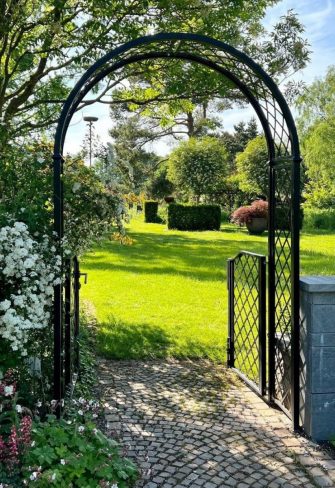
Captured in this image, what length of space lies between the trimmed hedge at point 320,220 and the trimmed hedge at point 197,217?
406 cm

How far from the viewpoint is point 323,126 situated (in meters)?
24.9

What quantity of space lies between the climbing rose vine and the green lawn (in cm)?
154

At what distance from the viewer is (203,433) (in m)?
3.24

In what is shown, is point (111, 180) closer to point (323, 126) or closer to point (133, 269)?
point (133, 269)

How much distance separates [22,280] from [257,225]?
48.1ft

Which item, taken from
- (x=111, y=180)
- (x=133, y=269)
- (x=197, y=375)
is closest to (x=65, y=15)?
(x=111, y=180)

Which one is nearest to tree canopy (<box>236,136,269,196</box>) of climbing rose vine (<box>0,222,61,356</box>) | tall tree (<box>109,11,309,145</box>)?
tall tree (<box>109,11,309,145</box>)

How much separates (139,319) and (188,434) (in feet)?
10.1

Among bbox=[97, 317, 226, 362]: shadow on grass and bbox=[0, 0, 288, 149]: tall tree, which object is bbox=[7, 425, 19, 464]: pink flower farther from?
bbox=[0, 0, 288, 149]: tall tree

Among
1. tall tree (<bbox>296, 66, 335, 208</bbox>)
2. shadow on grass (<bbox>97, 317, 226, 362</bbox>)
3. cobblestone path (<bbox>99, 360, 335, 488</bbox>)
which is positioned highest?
tall tree (<bbox>296, 66, 335, 208</bbox>)

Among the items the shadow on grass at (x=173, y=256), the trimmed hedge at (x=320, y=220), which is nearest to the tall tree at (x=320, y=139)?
the trimmed hedge at (x=320, y=220)

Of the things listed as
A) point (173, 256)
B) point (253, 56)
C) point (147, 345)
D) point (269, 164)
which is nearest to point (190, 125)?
point (173, 256)

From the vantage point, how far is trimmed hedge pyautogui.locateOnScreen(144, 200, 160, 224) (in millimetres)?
23627

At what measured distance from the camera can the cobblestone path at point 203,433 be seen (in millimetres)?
2695
